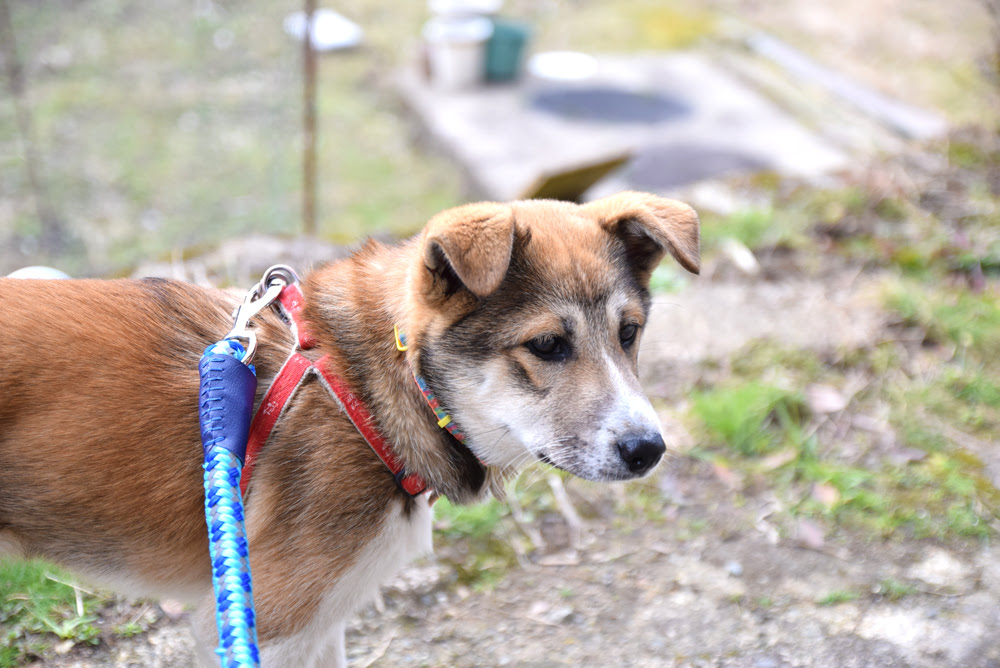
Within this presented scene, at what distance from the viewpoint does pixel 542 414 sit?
8.13ft

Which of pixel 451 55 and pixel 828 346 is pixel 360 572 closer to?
pixel 828 346

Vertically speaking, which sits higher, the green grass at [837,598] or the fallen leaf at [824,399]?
the fallen leaf at [824,399]

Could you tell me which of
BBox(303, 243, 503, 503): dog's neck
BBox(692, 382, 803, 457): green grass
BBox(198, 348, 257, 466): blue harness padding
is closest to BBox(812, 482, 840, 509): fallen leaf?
BBox(692, 382, 803, 457): green grass

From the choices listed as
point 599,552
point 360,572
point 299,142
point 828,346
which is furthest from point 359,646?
point 299,142

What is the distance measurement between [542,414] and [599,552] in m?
1.38

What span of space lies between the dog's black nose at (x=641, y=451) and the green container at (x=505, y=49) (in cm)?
867

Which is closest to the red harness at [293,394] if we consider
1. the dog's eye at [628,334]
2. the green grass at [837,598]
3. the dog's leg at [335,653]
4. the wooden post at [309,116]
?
the dog's leg at [335,653]

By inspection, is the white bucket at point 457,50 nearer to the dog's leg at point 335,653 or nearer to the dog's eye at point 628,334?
the dog's eye at point 628,334

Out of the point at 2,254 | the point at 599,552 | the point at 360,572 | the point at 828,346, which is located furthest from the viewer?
the point at 2,254

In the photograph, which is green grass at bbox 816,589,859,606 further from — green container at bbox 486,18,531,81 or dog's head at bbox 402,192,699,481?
green container at bbox 486,18,531,81

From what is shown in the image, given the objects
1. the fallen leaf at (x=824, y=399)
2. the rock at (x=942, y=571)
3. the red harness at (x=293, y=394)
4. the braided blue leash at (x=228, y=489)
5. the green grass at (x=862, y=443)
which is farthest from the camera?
the fallen leaf at (x=824, y=399)

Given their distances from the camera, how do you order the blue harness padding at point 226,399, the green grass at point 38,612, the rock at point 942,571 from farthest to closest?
the rock at point 942,571, the green grass at point 38,612, the blue harness padding at point 226,399

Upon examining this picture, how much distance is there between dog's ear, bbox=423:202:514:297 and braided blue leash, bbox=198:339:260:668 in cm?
64

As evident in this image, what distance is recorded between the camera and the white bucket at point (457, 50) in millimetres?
9828
